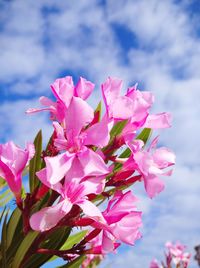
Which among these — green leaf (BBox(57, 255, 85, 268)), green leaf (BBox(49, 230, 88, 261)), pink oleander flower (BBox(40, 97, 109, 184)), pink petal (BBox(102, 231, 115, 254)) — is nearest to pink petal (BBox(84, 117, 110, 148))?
pink oleander flower (BBox(40, 97, 109, 184))

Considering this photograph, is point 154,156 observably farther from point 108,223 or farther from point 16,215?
point 16,215

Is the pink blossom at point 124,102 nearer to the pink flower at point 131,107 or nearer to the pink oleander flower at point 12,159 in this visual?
the pink flower at point 131,107

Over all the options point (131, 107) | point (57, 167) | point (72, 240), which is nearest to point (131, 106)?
point (131, 107)

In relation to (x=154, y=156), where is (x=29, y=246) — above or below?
below

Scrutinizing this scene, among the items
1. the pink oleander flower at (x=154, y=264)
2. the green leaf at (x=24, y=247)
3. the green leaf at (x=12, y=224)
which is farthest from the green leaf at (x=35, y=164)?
the pink oleander flower at (x=154, y=264)

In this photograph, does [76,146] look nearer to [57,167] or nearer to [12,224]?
[57,167]

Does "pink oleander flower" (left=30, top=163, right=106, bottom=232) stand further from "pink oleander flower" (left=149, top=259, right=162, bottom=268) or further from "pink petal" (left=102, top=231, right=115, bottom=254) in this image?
"pink oleander flower" (left=149, top=259, right=162, bottom=268)

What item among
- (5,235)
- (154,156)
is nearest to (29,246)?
(5,235)
